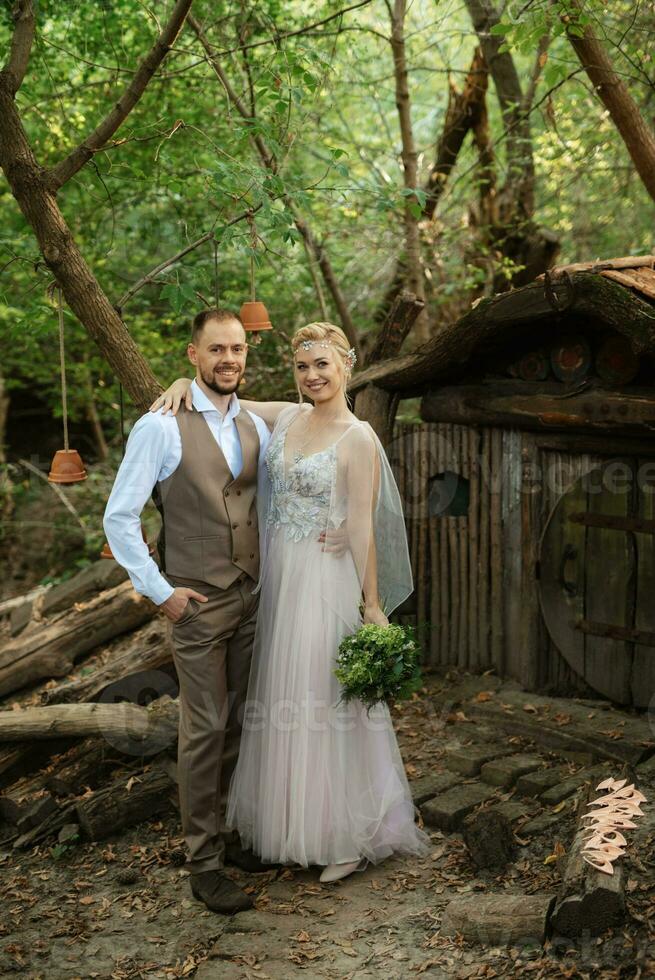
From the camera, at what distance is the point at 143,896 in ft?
15.0

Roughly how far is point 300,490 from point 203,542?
1.73 ft

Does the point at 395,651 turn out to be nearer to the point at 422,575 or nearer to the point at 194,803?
the point at 194,803

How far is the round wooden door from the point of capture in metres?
5.86

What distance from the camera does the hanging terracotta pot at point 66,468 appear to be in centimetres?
479

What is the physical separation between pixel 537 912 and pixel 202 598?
1.97 meters

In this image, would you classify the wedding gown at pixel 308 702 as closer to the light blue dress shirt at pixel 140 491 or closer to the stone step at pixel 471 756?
the light blue dress shirt at pixel 140 491

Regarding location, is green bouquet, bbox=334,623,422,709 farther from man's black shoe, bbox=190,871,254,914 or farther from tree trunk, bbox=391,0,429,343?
Result: tree trunk, bbox=391,0,429,343

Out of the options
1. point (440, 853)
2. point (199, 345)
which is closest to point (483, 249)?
point (199, 345)

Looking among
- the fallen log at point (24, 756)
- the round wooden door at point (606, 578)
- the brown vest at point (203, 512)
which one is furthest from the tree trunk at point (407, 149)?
the fallen log at point (24, 756)

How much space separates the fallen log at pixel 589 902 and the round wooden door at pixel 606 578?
7.86 ft

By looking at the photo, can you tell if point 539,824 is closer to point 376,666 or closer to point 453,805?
point 453,805

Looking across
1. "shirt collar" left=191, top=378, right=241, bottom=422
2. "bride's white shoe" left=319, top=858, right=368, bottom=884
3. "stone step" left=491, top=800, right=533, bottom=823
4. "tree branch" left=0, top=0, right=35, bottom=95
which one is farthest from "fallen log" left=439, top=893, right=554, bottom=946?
"tree branch" left=0, top=0, right=35, bottom=95

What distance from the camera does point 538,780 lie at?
5.23m

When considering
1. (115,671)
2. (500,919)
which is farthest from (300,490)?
(115,671)
